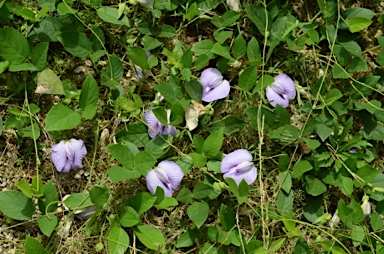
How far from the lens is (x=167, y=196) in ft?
4.64

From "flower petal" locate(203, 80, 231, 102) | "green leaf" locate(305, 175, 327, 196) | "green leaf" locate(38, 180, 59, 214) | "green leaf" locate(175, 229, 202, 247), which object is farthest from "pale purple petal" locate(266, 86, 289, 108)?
"green leaf" locate(38, 180, 59, 214)

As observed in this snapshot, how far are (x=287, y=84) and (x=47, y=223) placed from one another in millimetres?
780

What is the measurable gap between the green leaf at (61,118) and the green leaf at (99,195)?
174 mm

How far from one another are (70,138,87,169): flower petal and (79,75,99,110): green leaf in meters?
0.10

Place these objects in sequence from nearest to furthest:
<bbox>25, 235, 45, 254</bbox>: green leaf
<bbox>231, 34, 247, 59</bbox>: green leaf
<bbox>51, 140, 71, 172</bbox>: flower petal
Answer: <bbox>25, 235, 45, 254</bbox>: green leaf < <bbox>51, 140, 71, 172</bbox>: flower petal < <bbox>231, 34, 247, 59</bbox>: green leaf

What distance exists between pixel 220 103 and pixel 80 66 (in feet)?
1.39

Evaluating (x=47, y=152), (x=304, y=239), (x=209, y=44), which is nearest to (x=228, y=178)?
(x=304, y=239)

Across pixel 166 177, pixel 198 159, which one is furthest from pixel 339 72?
pixel 166 177

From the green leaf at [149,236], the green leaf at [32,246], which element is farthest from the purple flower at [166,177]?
the green leaf at [32,246]

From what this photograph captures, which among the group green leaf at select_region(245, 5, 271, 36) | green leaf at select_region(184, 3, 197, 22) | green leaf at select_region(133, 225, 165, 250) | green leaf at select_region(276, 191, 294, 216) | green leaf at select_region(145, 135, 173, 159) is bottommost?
green leaf at select_region(276, 191, 294, 216)

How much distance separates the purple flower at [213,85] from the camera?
4.87ft

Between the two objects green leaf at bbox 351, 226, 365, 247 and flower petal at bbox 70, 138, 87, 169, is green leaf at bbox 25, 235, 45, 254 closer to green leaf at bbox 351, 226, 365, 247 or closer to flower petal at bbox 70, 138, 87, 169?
flower petal at bbox 70, 138, 87, 169

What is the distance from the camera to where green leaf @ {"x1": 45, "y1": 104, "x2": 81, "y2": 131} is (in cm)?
131

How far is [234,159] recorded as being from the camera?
56.9 inches
